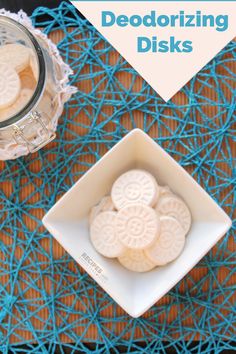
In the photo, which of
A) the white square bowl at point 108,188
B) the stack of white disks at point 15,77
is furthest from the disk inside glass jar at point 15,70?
the white square bowl at point 108,188

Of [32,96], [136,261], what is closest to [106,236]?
[136,261]

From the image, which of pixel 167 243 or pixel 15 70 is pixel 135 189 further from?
pixel 15 70

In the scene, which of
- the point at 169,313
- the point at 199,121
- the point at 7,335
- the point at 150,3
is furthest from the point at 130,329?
the point at 150,3

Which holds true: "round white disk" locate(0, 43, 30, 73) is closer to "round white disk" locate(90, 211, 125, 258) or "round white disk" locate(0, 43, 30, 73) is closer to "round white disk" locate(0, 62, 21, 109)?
"round white disk" locate(0, 62, 21, 109)

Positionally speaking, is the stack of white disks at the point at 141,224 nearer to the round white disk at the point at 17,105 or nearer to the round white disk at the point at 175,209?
the round white disk at the point at 175,209

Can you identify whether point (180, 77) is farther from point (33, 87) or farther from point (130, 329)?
point (130, 329)

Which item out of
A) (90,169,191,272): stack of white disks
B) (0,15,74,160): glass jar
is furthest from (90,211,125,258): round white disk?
(0,15,74,160): glass jar

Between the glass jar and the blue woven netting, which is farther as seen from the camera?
the blue woven netting
